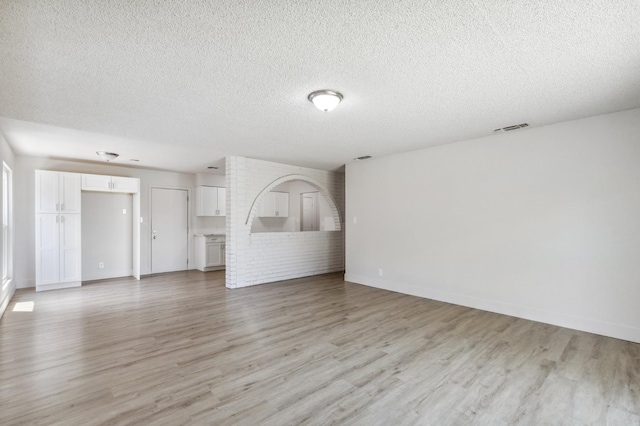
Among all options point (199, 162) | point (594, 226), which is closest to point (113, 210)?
point (199, 162)

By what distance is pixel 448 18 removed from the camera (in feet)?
6.08

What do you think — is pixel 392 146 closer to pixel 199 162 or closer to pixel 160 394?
pixel 199 162

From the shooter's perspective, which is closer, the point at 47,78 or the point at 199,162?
the point at 47,78

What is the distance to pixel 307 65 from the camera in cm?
240

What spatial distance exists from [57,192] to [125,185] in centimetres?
117

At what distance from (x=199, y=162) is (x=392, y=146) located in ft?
13.1

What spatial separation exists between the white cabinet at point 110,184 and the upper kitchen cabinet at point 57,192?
21 cm

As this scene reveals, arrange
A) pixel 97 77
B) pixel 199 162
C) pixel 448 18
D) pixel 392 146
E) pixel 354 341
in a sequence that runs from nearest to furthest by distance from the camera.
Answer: pixel 448 18, pixel 97 77, pixel 354 341, pixel 392 146, pixel 199 162

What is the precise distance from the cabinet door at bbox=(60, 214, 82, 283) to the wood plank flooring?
1403 millimetres

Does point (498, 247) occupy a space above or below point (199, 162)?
below

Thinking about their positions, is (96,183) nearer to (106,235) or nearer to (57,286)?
(106,235)

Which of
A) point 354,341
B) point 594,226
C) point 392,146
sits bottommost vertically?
point 354,341

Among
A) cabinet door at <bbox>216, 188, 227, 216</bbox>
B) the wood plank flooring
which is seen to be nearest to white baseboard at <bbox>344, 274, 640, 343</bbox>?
the wood plank flooring

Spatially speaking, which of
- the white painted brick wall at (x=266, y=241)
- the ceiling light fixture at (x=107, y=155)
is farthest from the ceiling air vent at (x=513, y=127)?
the ceiling light fixture at (x=107, y=155)
